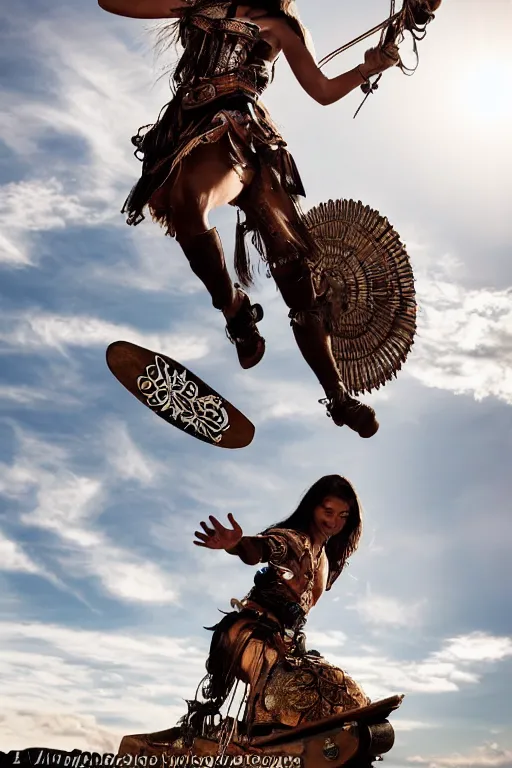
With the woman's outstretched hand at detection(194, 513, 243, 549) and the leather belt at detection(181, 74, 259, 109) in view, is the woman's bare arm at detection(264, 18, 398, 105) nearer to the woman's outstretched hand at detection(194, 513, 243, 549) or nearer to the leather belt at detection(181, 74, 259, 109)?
the leather belt at detection(181, 74, 259, 109)

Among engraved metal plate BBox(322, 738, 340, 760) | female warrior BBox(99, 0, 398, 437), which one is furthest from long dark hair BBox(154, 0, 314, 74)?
engraved metal plate BBox(322, 738, 340, 760)

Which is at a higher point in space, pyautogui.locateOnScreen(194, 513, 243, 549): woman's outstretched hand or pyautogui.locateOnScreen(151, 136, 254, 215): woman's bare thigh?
pyautogui.locateOnScreen(151, 136, 254, 215): woman's bare thigh

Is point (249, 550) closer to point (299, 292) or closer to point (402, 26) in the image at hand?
point (299, 292)

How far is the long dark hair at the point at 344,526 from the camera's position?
5.73m

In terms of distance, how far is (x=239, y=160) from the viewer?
519cm

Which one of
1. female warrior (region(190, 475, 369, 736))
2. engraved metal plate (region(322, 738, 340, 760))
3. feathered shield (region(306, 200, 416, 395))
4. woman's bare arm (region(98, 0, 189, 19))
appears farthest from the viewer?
feathered shield (region(306, 200, 416, 395))

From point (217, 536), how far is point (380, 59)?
8.34 feet

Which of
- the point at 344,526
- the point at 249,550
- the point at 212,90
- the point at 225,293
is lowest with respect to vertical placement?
the point at 249,550

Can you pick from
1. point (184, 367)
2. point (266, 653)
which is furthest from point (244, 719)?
point (184, 367)

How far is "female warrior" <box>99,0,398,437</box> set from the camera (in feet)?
16.9

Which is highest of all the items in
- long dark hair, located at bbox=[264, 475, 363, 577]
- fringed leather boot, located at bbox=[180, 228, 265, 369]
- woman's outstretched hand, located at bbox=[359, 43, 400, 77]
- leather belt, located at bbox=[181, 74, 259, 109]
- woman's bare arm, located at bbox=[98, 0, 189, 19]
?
woman's bare arm, located at bbox=[98, 0, 189, 19]

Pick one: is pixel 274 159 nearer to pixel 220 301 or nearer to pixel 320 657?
pixel 220 301

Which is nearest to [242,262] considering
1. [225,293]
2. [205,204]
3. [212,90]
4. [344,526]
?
[225,293]

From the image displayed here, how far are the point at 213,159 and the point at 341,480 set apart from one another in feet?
6.16
